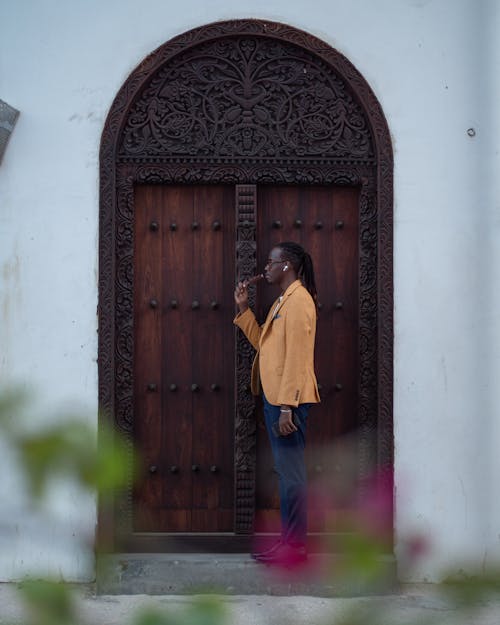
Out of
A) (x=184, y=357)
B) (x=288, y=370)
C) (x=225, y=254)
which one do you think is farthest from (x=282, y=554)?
(x=225, y=254)

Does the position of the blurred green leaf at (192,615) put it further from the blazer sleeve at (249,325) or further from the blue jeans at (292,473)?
the blazer sleeve at (249,325)

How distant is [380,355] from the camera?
441cm

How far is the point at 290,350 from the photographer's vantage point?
13.3ft

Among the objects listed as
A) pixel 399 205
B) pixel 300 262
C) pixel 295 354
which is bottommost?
pixel 295 354

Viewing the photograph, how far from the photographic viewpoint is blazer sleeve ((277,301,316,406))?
4.04 metres

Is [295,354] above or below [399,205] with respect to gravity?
below

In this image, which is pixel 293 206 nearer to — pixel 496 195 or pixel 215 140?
pixel 215 140

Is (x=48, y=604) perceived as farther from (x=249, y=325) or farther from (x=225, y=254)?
(x=225, y=254)

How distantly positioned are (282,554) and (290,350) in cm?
89

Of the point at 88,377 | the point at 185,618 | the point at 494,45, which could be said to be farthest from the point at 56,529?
the point at 494,45

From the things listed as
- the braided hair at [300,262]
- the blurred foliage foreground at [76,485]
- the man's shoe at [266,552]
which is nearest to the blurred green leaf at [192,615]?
the blurred foliage foreground at [76,485]

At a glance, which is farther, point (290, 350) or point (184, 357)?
point (184, 357)

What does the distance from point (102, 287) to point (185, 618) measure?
3.75 meters

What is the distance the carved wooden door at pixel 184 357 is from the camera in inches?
177
